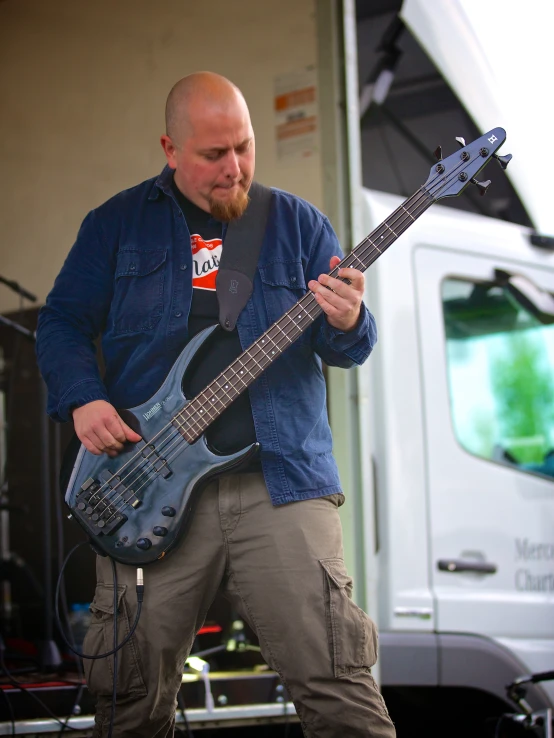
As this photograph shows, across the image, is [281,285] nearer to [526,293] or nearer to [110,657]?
[110,657]

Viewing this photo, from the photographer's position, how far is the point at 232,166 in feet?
7.46

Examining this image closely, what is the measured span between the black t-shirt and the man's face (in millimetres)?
88

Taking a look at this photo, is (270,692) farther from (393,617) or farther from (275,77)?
(275,77)

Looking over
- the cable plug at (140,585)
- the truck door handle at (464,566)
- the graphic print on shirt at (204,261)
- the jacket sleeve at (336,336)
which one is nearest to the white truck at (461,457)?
the truck door handle at (464,566)

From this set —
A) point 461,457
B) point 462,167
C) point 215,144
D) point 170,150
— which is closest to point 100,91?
point 170,150

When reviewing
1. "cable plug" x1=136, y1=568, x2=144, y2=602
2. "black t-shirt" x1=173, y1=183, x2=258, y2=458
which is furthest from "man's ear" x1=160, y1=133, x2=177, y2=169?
"cable plug" x1=136, y1=568, x2=144, y2=602

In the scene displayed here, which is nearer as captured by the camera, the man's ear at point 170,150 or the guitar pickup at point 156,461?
the guitar pickup at point 156,461

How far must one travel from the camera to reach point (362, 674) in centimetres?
208

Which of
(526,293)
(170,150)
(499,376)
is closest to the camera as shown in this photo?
(170,150)

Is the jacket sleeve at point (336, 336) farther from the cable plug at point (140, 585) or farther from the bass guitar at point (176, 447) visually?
the cable plug at point (140, 585)

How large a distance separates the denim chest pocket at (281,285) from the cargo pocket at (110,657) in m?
0.78

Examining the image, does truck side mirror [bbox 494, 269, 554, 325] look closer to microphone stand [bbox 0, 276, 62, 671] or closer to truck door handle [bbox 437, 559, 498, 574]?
truck door handle [bbox 437, 559, 498, 574]

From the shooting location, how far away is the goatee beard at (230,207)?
231 centimetres

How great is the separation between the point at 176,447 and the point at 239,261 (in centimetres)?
49
